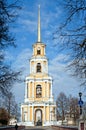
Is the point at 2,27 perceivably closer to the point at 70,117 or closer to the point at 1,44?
the point at 1,44

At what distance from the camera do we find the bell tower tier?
97.9 metres


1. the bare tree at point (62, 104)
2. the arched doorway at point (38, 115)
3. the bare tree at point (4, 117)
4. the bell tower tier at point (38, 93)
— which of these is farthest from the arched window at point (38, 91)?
the bare tree at point (4, 117)

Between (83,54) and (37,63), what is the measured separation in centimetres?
8135

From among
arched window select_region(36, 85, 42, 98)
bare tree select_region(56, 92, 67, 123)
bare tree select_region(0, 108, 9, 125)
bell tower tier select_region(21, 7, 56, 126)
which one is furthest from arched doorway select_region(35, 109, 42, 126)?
bare tree select_region(0, 108, 9, 125)

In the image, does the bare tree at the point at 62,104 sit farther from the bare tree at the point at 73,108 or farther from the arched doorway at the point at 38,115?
the arched doorway at the point at 38,115

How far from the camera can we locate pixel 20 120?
324 feet

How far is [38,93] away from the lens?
10062 cm

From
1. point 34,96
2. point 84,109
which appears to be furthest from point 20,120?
point 84,109

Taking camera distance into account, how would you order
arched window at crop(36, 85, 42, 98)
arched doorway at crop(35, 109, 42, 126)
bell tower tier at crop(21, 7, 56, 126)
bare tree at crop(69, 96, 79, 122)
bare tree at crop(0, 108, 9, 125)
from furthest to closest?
1. arched window at crop(36, 85, 42, 98)
2. arched doorway at crop(35, 109, 42, 126)
3. bell tower tier at crop(21, 7, 56, 126)
4. bare tree at crop(69, 96, 79, 122)
5. bare tree at crop(0, 108, 9, 125)

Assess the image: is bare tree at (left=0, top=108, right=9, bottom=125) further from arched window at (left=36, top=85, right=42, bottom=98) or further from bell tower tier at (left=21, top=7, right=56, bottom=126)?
arched window at (left=36, top=85, right=42, bottom=98)

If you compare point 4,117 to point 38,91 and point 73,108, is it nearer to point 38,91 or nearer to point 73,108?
point 73,108

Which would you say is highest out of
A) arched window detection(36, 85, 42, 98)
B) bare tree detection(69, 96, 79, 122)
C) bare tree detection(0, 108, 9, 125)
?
arched window detection(36, 85, 42, 98)

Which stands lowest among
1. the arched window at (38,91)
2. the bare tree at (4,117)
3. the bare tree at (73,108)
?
the bare tree at (4,117)

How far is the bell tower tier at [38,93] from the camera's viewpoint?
97.9 metres
